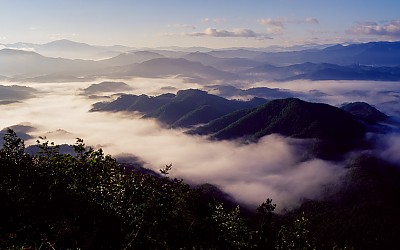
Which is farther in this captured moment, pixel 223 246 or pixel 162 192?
pixel 162 192

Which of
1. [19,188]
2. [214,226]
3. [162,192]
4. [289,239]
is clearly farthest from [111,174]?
[289,239]

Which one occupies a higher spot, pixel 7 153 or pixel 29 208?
pixel 7 153

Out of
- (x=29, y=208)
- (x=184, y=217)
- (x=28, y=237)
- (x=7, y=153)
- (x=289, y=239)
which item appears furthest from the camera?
(x=7, y=153)

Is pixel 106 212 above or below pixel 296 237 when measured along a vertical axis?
above

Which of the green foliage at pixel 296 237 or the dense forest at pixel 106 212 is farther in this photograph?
the green foliage at pixel 296 237

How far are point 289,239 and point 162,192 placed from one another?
23.4 meters

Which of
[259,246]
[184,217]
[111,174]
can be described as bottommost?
[259,246]

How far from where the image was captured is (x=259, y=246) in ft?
201

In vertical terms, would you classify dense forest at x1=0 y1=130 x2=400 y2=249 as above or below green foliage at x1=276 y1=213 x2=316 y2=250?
above

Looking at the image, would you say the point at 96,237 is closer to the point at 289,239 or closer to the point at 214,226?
the point at 214,226

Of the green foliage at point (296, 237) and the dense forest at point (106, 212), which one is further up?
the dense forest at point (106, 212)

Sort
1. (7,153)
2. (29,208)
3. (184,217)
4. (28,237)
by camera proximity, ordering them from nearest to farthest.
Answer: (28,237) < (29,208) < (184,217) < (7,153)

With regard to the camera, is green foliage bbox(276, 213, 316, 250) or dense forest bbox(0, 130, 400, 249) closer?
dense forest bbox(0, 130, 400, 249)

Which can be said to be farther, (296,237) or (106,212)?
(296,237)
